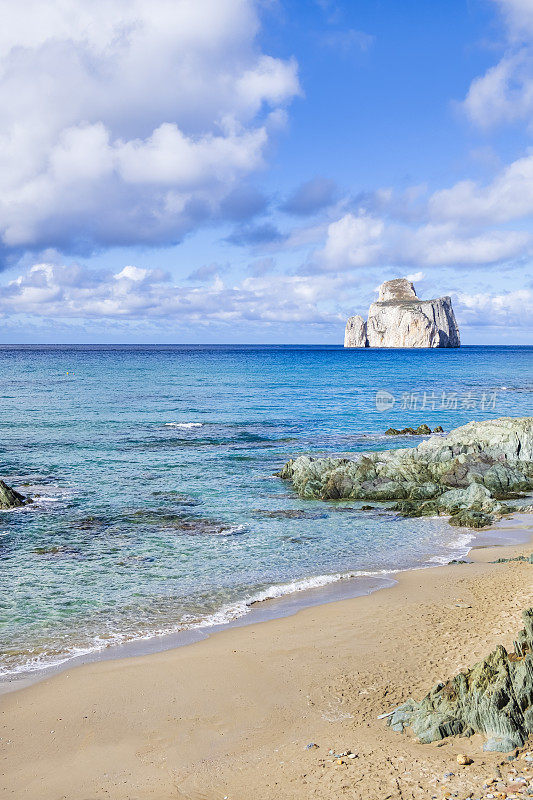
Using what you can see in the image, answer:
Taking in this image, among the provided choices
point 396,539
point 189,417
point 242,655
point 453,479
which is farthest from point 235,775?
point 189,417

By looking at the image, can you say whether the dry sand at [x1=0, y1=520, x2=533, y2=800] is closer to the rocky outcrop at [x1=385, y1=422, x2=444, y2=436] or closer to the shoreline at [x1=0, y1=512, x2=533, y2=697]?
the shoreline at [x1=0, y1=512, x2=533, y2=697]

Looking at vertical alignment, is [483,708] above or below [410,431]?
below

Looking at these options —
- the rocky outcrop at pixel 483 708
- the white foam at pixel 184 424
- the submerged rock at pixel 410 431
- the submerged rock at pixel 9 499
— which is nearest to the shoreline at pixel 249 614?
the rocky outcrop at pixel 483 708

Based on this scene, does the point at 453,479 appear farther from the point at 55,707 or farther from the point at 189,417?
the point at 189,417

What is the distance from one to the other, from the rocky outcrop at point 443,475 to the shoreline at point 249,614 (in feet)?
12.9

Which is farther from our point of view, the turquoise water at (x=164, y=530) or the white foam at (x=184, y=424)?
the white foam at (x=184, y=424)

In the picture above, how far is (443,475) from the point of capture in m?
25.5

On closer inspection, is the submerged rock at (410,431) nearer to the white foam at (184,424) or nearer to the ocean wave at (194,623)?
the white foam at (184,424)

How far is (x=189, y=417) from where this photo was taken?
155ft

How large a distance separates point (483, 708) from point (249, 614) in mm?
6193

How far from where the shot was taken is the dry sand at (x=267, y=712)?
7.41 metres

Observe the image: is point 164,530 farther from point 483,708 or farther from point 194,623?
point 483,708

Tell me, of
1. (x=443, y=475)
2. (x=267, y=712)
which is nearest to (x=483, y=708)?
(x=267, y=712)

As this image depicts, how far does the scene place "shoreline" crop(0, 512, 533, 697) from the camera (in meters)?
10.7
